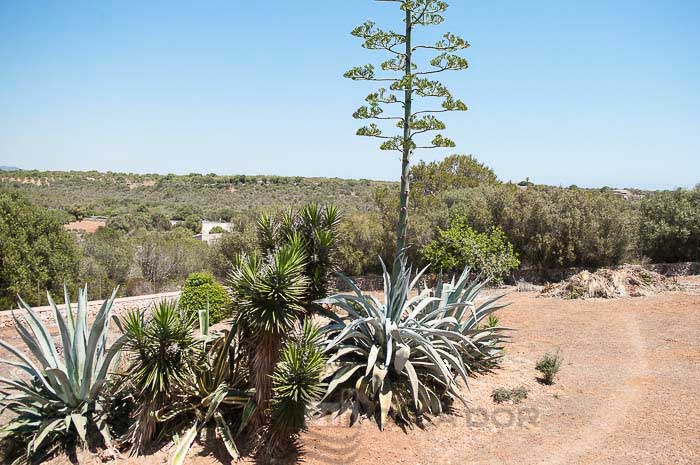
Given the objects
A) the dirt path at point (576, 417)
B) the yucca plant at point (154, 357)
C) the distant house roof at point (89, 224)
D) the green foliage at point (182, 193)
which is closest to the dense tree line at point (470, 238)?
the dirt path at point (576, 417)

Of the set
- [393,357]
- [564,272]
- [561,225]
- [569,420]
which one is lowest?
[569,420]

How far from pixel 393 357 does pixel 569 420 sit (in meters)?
2.34

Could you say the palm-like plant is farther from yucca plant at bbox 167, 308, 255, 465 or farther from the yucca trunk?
yucca plant at bbox 167, 308, 255, 465

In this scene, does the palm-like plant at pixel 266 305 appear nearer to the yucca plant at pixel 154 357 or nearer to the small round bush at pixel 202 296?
the yucca plant at pixel 154 357

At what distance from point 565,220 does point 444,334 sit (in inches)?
574

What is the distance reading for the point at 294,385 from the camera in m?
4.90

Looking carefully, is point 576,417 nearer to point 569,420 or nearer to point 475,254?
point 569,420

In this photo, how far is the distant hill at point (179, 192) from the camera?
48.2 metres

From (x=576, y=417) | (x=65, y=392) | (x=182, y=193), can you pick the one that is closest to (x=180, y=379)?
(x=65, y=392)

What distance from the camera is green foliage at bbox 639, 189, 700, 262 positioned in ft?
67.3

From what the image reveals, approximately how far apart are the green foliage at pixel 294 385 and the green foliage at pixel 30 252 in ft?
34.8

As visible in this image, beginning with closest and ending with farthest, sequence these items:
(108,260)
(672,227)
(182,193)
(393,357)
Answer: (393,357) → (108,260) → (672,227) → (182,193)

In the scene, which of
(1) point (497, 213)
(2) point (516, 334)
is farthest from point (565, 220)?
(2) point (516, 334)

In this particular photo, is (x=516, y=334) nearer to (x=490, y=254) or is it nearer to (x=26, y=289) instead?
(x=490, y=254)
